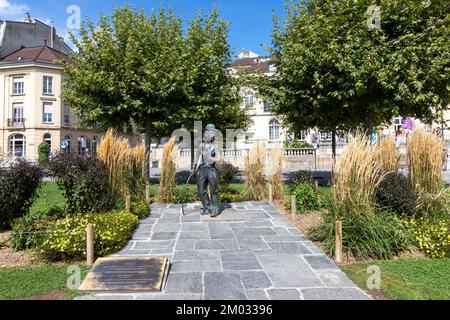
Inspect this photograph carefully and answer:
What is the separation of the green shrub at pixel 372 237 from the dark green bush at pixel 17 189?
6388mm

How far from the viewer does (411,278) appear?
4.43 meters

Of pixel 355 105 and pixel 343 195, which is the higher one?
pixel 355 105

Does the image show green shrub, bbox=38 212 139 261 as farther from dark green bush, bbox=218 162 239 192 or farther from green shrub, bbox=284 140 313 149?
green shrub, bbox=284 140 313 149

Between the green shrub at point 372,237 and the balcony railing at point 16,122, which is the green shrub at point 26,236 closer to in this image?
the green shrub at point 372,237

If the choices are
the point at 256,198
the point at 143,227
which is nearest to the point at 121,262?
the point at 143,227

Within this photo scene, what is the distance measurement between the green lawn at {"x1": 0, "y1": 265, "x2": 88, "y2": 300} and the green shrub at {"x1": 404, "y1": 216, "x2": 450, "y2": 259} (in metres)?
5.29

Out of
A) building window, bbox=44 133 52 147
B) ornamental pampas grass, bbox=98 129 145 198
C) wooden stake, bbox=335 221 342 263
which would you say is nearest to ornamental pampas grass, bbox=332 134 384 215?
wooden stake, bbox=335 221 342 263

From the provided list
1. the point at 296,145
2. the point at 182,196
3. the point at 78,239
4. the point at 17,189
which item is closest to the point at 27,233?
the point at 78,239

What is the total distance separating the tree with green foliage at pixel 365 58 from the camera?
10023 mm

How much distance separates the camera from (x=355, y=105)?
1185 cm

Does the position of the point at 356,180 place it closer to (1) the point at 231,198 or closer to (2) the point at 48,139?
(1) the point at 231,198

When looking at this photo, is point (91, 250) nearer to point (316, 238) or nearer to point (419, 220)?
point (316, 238)

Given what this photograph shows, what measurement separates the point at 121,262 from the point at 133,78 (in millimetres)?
9705

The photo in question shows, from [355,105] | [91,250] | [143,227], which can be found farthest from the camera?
[355,105]
